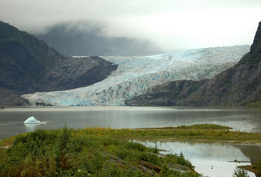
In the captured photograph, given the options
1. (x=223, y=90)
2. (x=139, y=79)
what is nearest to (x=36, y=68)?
(x=139, y=79)

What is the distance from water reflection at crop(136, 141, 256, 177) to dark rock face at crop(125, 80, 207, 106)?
98608 mm

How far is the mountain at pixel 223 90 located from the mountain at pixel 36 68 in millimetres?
50488

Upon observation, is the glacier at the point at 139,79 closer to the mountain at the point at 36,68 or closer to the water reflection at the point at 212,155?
the mountain at the point at 36,68

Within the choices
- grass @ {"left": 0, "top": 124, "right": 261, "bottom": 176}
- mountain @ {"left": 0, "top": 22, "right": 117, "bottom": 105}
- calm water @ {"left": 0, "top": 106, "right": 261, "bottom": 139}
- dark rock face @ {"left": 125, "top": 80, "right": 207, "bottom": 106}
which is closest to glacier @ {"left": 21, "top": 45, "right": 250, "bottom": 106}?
dark rock face @ {"left": 125, "top": 80, "right": 207, "bottom": 106}

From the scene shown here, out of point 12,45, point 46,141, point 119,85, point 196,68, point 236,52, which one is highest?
point 12,45

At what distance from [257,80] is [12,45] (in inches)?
6021

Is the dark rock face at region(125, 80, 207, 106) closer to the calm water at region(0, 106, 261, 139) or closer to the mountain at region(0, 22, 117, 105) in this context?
the mountain at region(0, 22, 117, 105)

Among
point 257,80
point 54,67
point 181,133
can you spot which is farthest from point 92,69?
point 181,133

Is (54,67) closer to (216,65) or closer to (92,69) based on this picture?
(92,69)

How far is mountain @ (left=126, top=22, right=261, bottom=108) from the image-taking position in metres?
96.8

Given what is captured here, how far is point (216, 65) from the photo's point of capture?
117 meters

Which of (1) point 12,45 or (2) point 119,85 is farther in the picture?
(1) point 12,45

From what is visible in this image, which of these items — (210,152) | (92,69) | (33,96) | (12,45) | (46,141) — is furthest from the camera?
(12,45)

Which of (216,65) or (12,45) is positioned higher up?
(12,45)
